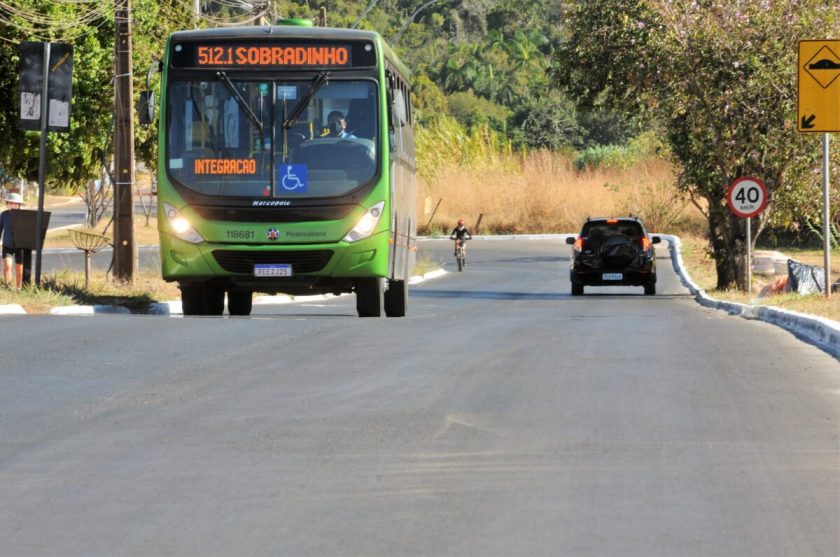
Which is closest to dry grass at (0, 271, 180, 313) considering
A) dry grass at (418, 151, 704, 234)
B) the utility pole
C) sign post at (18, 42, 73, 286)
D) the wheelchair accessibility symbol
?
the utility pole

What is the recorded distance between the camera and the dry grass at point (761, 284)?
71.3 ft

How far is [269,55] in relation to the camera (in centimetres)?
1953

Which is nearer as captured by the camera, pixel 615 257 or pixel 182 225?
pixel 182 225

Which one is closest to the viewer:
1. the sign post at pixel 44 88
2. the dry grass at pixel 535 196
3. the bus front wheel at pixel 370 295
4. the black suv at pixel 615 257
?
the bus front wheel at pixel 370 295

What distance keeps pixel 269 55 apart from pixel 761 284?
23.4m

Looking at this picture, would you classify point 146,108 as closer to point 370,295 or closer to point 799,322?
point 370,295

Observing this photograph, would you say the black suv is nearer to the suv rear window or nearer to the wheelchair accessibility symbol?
the suv rear window

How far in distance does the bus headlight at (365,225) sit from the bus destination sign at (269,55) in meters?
1.81

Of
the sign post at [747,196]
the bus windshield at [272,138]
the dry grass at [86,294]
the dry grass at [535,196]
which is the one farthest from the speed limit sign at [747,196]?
the dry grass at [535,196]

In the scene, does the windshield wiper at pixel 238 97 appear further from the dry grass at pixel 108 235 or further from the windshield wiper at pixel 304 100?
the dry grass at pixel 108 235

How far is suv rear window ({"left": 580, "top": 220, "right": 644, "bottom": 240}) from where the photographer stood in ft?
119

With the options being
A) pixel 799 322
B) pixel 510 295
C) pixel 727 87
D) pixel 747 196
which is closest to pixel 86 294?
pixel 799 322

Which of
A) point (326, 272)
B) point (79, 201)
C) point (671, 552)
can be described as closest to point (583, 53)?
point (326, 272)

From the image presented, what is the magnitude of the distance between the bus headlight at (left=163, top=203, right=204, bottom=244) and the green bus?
13 mm
